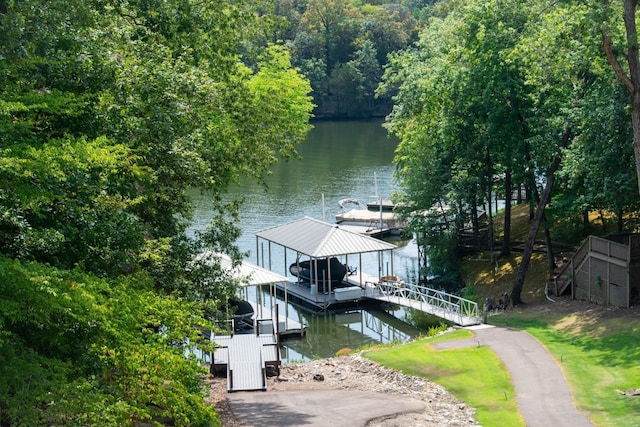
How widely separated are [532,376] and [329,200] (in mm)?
40280

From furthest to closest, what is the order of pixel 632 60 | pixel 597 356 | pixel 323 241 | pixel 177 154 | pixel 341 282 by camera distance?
pixel 341 282 < pixel 323 241 < pixel 597 356 < pixel 632 60 < pixel 177 154

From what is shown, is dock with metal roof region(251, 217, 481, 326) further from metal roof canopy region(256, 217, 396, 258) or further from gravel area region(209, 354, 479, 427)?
gravel area region(209, 354, 479, 427)

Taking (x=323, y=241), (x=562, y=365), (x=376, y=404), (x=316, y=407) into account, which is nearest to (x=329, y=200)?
(x=323, y=241)

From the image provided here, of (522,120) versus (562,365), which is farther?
(522,120)

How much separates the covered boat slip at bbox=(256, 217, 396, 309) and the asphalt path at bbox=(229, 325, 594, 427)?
15.0 meters

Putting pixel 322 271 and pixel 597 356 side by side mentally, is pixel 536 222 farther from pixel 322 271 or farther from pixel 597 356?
pixel 322 271

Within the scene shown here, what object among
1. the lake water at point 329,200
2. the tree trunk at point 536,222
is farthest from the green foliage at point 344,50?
the tree trunk at point 536,222

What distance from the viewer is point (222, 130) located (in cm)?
2523

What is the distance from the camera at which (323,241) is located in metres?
41.6

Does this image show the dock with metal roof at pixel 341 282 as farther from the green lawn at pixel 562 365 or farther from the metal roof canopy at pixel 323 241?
the green lawn at pixel 562 365

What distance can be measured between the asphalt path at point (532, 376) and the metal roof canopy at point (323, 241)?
33.6 feet

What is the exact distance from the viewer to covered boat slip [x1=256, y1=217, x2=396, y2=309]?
41281 millimetres

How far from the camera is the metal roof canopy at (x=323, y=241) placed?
134ft

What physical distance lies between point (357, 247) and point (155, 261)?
21.7m
